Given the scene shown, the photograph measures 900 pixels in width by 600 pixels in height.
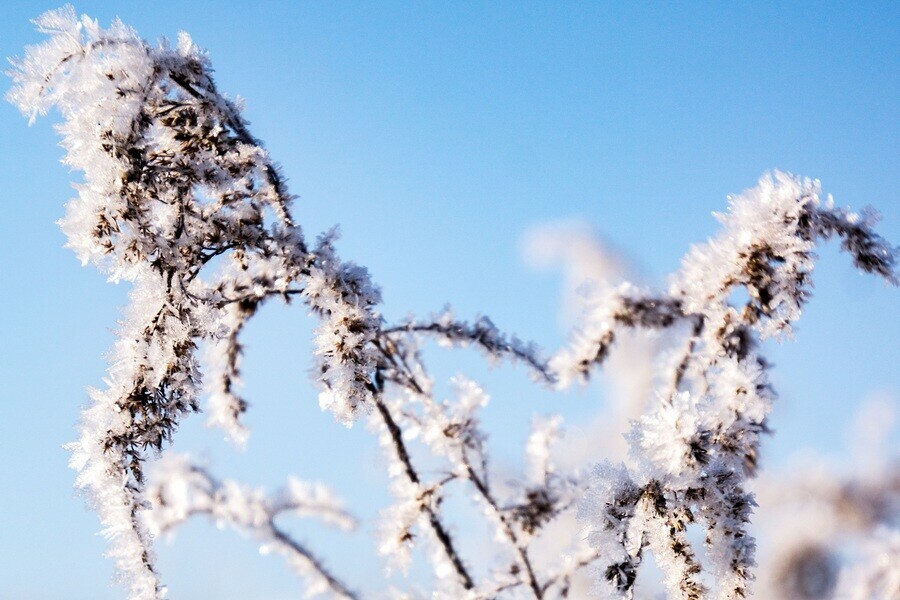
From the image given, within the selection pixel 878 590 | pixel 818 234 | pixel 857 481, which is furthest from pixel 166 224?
pixel 857 481

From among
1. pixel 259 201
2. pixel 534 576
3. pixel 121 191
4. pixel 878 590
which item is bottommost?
pixel 878 590

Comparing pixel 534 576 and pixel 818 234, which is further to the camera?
pixel 534 576

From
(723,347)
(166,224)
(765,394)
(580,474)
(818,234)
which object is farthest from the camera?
(580,474)

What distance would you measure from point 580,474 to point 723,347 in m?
1.46

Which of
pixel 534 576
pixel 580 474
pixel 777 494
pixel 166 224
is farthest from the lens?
pixel 777 494

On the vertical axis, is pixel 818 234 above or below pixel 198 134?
below

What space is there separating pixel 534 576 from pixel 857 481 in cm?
195

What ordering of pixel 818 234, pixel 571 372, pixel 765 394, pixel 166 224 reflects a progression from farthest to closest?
pixel 571 372
pixel 818 234
pixel 765 394
pixel 166 224

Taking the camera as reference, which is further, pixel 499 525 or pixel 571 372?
pixel 499 525

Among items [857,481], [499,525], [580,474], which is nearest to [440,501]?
[499,525]

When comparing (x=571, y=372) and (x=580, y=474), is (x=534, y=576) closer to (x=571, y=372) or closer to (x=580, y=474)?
(x=580, y=474)

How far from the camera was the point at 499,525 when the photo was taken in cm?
296

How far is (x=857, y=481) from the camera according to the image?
12.0 feet

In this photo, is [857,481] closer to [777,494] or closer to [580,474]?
[777,494]
